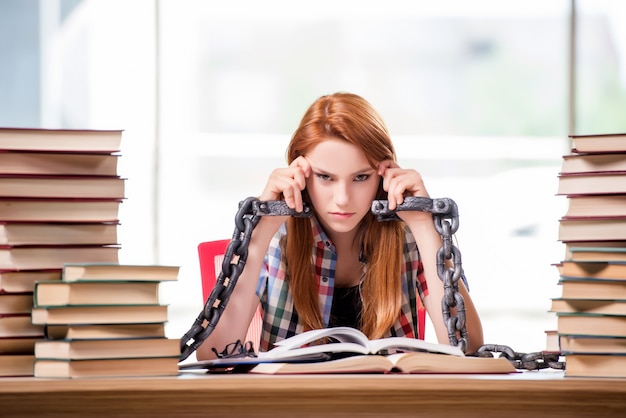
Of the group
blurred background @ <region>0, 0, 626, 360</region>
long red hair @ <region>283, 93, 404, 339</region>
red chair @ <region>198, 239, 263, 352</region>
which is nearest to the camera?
long red hair @ <region>283, 93, 404, 339</region>

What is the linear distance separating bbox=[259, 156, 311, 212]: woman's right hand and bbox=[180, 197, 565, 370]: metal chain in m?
0.02

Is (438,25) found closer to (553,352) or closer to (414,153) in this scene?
(414,153)

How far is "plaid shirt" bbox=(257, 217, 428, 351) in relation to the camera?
79.6 inches

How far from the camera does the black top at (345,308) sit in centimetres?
207

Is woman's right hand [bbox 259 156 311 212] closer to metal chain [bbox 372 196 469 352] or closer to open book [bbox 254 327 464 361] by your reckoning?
metal chain [bbox 372 196 469 352]

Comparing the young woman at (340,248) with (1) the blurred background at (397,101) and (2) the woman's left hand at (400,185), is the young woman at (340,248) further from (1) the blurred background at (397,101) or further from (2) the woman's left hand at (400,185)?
(1) the blurred background at (397,101)

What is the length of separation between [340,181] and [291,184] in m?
0.10

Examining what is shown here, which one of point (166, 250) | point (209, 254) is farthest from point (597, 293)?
point (166, 250)

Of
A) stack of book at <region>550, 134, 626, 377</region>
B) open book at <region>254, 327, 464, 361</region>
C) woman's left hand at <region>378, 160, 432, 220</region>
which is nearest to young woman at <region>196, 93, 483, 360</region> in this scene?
woman's left hand at <region>378, 160, 432, 220</region>

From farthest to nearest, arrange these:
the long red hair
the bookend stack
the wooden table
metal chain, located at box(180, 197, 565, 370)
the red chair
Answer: the red chair < the long red hair < metal chain, located at box(180, 197, 565, 370) < the bookend stack < the wooden table

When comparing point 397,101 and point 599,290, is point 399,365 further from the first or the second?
point 397,101

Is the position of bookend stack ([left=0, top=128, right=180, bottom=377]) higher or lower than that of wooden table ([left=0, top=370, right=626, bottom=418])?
higher

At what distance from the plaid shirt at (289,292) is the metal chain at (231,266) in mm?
248

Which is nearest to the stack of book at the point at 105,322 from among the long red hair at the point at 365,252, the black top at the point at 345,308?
the long red hair at the point at 365,252
